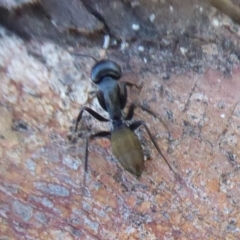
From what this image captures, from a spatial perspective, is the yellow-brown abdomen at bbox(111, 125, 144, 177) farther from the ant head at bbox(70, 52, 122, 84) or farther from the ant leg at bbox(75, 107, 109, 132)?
the ant head at bbox(70, 52, 122, 84)

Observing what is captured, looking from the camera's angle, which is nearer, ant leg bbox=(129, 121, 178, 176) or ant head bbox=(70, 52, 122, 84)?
ant leg bbox=(129, 121, 178, 176)

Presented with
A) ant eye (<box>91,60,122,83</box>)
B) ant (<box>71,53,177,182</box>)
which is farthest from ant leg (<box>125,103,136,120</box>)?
ant eye (<box>91,60,122,83</box>)

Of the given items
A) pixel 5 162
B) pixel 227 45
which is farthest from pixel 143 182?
pixel 227 45

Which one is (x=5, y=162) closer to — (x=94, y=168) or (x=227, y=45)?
(x=94, y=168)

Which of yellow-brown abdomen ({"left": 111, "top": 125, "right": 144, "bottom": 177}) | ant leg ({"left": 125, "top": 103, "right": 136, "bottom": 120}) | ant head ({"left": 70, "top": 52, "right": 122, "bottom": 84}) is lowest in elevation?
yellow-brown abdomen ({"left": 111, "top": 125, "right": 144, "bottom": 177})

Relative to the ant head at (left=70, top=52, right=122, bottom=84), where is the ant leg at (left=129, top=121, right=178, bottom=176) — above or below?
below

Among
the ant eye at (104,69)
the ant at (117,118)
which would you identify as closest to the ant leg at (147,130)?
the ant at (117,118)

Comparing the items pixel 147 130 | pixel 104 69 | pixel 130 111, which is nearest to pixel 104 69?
pixel 104 69

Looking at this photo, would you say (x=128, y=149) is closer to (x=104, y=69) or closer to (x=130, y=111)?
(x=130, y=111)
